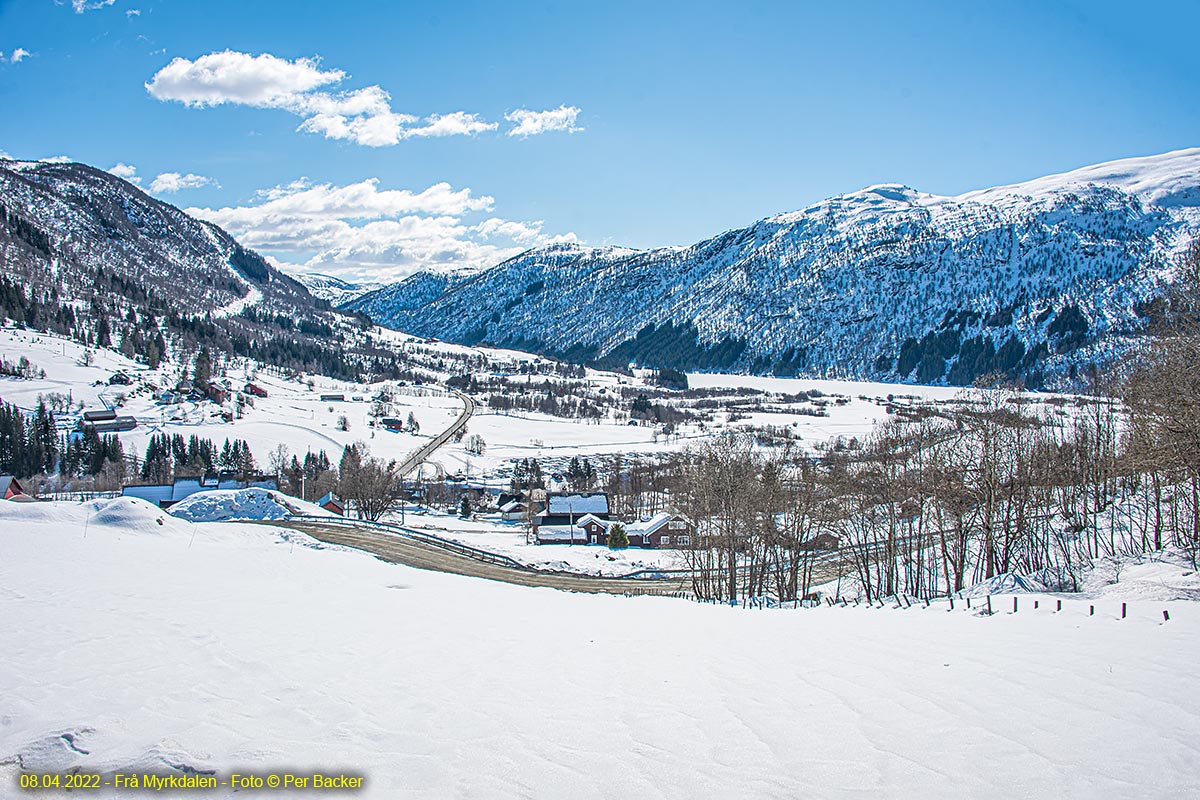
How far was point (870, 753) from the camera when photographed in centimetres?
587

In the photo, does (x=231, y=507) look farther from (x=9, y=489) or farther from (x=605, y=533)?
(x=605, y=533)

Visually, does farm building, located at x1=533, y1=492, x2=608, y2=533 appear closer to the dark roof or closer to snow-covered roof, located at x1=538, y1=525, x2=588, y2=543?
the dark roof

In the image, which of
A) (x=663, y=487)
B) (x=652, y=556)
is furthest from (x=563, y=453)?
(x=652, y=556)

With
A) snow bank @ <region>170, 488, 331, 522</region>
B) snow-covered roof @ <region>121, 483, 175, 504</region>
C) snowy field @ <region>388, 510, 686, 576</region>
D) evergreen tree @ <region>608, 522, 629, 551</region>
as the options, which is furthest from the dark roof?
snow-covered roof @ <region>121, 483, 175, 504</region>

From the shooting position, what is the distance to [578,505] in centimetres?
7362

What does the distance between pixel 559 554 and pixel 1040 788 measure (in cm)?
5011

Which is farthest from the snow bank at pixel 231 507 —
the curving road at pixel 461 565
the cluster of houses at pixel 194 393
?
the cluster of houses at pixel 194 393

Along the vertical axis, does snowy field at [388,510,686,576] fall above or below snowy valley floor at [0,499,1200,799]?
below

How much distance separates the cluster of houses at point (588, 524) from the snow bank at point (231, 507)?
79.4ft

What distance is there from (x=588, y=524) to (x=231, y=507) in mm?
33222

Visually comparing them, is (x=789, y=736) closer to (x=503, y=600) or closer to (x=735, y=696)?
(x=735, y=696)

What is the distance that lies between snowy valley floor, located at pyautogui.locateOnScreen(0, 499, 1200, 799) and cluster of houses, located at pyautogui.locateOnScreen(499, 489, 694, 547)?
153 ft

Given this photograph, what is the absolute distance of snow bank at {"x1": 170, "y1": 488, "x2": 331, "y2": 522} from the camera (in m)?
45.3

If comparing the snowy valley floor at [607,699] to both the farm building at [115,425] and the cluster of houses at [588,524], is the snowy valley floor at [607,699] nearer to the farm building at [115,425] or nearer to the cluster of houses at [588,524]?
the cluster of houses at [588,524]
